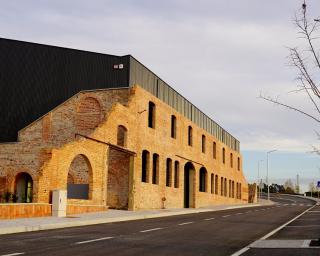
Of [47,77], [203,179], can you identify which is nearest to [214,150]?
[203,179]

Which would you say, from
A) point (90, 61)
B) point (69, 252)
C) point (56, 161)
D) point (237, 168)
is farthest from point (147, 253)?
point (237, 168)

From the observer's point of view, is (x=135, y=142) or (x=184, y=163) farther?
(x=184, y=163)

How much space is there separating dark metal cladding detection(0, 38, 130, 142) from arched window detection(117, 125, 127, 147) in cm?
338

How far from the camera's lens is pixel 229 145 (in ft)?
250

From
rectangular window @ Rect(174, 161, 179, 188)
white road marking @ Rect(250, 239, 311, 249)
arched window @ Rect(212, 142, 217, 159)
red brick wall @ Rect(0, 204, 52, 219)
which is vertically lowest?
white road marking @ Rect(250, 239, 311, 249)

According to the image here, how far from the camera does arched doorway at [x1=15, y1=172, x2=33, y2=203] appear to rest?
3506cm

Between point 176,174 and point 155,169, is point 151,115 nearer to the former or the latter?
point 155,169

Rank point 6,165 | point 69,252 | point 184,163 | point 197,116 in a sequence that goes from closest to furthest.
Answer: point 69,252
point 6,165
point 184,163
point 197,116

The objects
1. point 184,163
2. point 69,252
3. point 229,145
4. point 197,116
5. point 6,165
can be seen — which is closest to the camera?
point 69,252

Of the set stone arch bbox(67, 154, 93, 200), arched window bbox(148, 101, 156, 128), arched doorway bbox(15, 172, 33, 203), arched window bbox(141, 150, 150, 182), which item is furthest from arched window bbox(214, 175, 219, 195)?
arched doorway bbox(15, 172, 33, 203)

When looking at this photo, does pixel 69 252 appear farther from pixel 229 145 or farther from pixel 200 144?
pixel 229 145

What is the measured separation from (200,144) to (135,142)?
19954mm

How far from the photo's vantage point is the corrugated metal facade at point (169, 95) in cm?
3847

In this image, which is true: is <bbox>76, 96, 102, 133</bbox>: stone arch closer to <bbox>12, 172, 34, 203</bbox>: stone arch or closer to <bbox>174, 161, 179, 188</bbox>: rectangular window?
<bbox>12, 172, 34, 203</bbox>: stone arch
